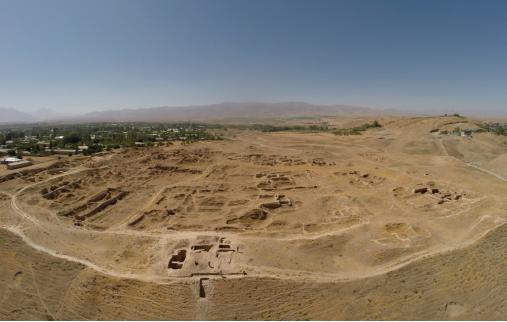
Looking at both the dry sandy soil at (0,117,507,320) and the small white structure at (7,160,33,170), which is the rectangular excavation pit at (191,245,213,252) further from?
the small white structure at (7,160,33,170)

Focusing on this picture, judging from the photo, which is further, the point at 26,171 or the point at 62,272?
the point at 26,171

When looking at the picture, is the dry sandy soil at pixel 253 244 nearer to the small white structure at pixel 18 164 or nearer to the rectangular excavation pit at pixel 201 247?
the rectangular excavation pit at pixel 201 247

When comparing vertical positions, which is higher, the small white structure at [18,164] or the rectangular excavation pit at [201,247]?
the small white structure at [18,164]

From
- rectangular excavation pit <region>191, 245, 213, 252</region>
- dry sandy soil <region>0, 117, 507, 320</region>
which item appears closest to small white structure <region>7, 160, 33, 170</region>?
dry sandy soil <region>0, 117, 507, 320</region>

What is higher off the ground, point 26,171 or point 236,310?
point 26,171

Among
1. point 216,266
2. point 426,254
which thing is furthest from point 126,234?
point 426,254

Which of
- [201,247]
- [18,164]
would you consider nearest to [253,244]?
[201,247]

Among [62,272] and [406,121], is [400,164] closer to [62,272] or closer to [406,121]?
[62,272]

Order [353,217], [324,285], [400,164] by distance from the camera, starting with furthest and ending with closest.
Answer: [400,164], [353,217], [324,285]

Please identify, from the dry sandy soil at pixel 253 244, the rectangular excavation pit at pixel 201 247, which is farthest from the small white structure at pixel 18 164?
the rectangular excavation pit at pixel 201 247
